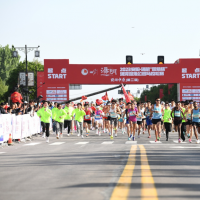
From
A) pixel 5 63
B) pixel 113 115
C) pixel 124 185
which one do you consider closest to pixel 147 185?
pixel 124 185

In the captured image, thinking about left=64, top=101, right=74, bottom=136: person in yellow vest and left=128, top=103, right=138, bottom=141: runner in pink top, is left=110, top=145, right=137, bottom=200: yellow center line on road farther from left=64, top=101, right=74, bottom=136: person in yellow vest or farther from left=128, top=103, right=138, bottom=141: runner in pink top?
left=64, top=101, right=74, bottom=136: person in yellow vest

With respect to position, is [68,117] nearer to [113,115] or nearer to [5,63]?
[113,115]

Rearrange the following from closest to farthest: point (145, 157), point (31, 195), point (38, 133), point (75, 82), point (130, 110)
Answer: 1. point (31, 195)
2. point (145, 157)
3. point (130, 110)
4. point (38, 133)
5. point (75, 82)

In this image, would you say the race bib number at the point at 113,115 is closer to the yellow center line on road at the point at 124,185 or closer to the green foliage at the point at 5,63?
the yellow center line on road at the point at 124,185

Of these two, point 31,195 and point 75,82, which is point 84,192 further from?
point 75,82

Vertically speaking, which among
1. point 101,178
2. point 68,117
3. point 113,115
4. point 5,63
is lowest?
point 101,178

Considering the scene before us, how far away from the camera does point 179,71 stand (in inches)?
2076

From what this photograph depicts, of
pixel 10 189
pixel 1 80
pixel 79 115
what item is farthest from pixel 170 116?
pixel 1 80

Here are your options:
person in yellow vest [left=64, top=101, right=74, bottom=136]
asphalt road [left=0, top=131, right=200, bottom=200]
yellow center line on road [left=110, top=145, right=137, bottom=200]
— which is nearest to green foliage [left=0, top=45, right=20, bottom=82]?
person in yellow vest [left=64, top=101, right=74, bottom=136]

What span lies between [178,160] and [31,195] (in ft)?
19.4

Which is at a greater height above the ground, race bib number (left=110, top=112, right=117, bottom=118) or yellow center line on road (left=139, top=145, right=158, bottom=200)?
race bib number (left=110, top=112, right=117, bottom=118)

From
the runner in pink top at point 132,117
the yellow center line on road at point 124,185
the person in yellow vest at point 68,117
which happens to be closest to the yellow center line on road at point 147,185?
the yellow center line on road at point 124,185

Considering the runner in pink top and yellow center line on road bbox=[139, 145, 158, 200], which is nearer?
yellow center line on road bbox=[139, 145, 158, 200]

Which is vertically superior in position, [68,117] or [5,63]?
[5,63]
